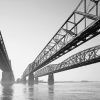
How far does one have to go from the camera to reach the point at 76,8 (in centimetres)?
1800

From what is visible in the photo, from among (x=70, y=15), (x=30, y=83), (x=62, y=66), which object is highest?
(x=70, y=15)

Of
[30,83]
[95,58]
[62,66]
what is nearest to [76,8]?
[95,58]

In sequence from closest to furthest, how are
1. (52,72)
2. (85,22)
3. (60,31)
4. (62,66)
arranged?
(85,22)
(60,31)
(62,66)
(52,72)

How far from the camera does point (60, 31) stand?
72.8 feet

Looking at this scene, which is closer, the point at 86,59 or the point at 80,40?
the point at 80,40

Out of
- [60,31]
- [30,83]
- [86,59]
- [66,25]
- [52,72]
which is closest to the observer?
[66,25]

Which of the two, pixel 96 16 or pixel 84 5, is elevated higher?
pixel 84 5

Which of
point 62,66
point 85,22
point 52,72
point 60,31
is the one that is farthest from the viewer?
point 52,72

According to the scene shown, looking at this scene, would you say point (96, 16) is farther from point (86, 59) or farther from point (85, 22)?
point (86, 59)

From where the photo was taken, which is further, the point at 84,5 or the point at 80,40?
the point at 80,40

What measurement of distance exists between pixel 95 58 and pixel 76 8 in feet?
92.4

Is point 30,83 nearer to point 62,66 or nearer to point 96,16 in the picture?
point 62,66

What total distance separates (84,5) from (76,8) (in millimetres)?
1859

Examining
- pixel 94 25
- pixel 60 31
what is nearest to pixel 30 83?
pixel 60 31
